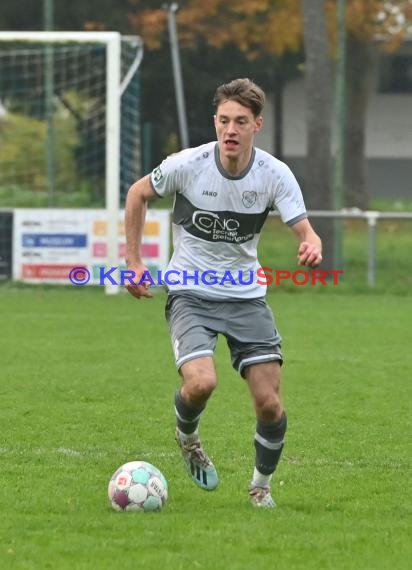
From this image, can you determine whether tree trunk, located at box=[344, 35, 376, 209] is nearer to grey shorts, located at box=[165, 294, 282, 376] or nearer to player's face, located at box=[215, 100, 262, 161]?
grey shorts, located at box=[165, 294, 282, 376]

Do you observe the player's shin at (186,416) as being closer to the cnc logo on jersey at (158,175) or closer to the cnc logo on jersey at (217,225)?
the cnc logo on jersey at (217,225)

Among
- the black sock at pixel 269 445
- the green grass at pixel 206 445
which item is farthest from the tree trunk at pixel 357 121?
the black sock at pixel 269 445

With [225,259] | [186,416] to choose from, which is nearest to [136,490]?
[186,416]

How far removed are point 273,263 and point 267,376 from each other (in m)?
13.6

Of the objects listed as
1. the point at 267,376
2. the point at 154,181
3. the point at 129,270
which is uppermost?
the point at 154,181

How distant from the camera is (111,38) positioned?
1761cm

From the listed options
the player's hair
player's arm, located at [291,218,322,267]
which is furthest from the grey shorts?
the player's hair

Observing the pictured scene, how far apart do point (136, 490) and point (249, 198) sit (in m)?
1.50

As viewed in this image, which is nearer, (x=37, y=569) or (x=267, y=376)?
(x=37, y=569)

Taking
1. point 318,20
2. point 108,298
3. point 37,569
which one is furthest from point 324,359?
point 318,20

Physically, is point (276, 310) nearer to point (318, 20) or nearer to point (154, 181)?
point (318, 20)

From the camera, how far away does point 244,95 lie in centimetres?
Result: 640

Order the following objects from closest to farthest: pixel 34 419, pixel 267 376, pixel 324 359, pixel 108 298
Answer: pixel 267 376 < pixel 34 419 < pixel 324 359 < pixel 108 298

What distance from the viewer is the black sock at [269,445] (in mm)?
6473
